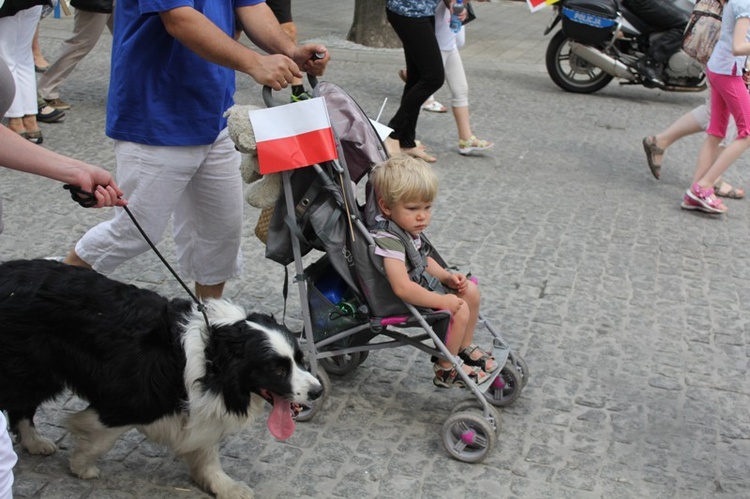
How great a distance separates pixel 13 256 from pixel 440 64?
382cm

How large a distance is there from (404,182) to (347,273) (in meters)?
0.44

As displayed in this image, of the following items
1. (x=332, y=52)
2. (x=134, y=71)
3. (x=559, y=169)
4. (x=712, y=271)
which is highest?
(x=134, y=71)

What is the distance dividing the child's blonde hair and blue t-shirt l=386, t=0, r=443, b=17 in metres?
3.93

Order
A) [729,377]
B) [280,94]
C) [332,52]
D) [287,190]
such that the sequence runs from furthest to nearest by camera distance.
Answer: [332,52] < [280,94] < [729,377] < [287,190]

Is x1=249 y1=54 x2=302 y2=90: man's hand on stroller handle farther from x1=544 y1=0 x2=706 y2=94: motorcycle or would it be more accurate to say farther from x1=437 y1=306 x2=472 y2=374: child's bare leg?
x1=544 y1=0 x2=706 y2=94: motorcycle

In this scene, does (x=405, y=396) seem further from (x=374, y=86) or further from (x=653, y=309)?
(x=374, y=86)

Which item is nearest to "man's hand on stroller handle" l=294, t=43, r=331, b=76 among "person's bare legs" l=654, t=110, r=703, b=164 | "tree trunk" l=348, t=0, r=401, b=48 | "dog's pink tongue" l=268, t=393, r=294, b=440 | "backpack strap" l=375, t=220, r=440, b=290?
"backpack strap" l=375, t=220, r=440, b=290

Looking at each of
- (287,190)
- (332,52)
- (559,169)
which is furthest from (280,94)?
(287,190)

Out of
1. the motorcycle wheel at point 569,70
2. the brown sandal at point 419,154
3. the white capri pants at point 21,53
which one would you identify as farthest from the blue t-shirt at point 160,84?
the motorcycle wheel at point 569,70

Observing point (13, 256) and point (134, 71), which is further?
point (13, 256)

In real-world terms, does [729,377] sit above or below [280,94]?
above

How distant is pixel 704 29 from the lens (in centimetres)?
723

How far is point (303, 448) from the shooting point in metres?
3.84

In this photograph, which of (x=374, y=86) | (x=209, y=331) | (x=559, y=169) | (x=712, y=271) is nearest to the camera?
(x=209, y=331)
